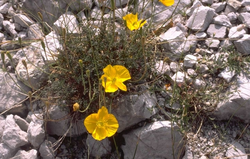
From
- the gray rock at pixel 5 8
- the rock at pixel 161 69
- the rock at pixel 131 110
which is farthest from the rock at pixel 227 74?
the gray rock at pixel 5 8

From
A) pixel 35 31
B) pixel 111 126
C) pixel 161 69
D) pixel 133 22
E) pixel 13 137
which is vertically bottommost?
pixel 13 137

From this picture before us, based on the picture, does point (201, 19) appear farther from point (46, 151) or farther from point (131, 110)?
point (46, 151)

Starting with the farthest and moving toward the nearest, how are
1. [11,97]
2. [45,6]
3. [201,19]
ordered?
[45,6]
[201,19]
[11,97]

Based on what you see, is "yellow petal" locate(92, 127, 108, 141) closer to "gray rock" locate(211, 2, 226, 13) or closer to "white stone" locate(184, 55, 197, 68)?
"white stone" locate(184, 55, 197, 68)

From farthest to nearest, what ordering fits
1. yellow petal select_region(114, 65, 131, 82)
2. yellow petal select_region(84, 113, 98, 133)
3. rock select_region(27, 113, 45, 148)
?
rock select_region(27, 113, 45, 148), yellow petal select_region(114, 65, 131, 82), yellow petal select_region(84, 113, 98, 133)

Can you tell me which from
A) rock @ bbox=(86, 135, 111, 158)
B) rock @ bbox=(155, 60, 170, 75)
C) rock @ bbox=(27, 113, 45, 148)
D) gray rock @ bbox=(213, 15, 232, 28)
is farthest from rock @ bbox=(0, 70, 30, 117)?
gray rock @ bbox=(213, 15, 232, 28)

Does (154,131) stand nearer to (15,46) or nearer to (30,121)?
(30,121)

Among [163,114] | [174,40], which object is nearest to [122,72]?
[163,114]
